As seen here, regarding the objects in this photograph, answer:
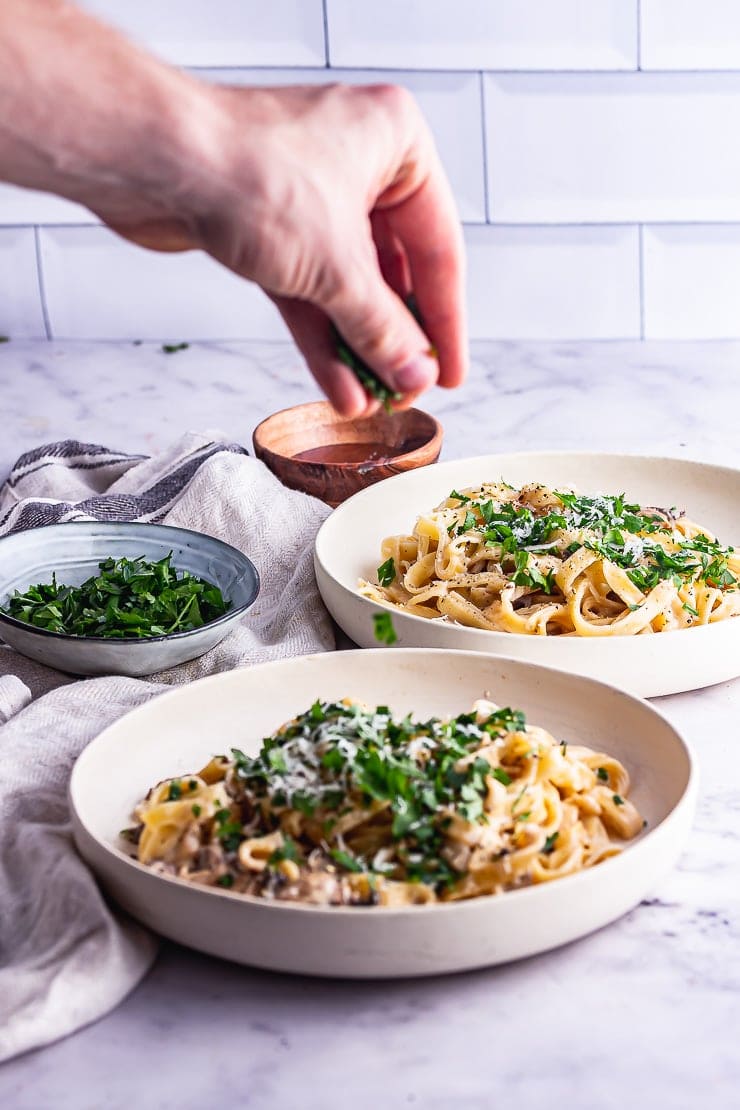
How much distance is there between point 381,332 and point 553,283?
8.16 feet

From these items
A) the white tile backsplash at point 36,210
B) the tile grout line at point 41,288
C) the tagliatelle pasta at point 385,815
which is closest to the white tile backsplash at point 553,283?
the white tile backsplash at point 36,210

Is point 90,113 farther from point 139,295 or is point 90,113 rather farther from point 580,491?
point 139,295

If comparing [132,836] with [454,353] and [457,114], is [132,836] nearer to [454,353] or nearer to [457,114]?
[454,353]

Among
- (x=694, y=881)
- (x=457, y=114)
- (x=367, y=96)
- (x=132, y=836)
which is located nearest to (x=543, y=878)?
(x=694, y=881)

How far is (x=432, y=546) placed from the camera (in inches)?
85.9

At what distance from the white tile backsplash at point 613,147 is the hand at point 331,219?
220 cm

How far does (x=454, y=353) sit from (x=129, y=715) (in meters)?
0.59

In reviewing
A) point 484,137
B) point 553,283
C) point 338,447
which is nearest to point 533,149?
point 484,137

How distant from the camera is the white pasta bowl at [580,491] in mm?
1793

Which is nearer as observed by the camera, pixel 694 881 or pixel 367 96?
pixel 367 96

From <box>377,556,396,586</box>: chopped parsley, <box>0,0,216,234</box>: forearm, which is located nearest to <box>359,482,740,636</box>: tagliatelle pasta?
<box>377,556,396,586</box>: chopped parsley

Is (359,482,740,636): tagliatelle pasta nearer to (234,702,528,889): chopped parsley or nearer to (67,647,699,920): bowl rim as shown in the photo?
(67,647,699,920): bowl rim

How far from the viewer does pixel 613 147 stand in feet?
11.5

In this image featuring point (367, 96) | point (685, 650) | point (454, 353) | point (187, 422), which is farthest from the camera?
point (187, 422)
